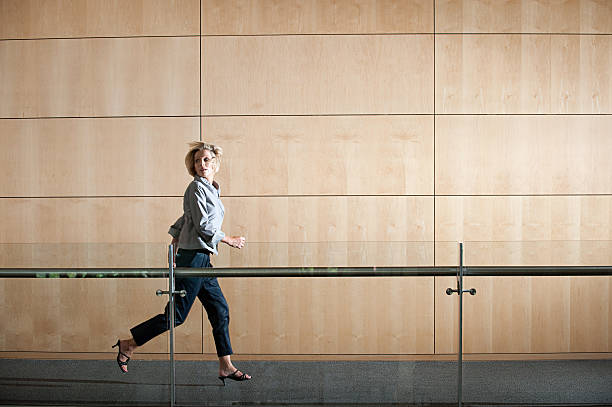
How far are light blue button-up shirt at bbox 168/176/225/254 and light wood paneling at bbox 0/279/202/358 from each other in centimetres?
30

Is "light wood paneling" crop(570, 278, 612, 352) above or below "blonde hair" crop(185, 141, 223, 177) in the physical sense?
below

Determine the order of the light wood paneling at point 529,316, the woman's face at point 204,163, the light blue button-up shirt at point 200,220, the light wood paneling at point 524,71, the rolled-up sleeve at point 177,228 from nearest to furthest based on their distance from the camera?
the light wood paneling at point 529,316 < the light blue button-up shirt at point 200,220 < the rolled-up sleeve at point 177,228 < the woman's face at point 204,163 < the light wood paneling at point 524,71

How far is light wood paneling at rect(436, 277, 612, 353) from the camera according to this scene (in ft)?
8.01

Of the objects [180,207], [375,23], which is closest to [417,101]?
[375,23]

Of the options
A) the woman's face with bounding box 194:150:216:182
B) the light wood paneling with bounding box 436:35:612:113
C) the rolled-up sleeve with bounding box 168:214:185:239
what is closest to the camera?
the rolled-up sleeve with bounding box 168:214:185:239

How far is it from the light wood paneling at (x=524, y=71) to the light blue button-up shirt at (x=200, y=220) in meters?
1.88

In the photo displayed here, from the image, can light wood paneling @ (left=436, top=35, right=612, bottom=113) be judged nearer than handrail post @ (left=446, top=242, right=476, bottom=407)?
No

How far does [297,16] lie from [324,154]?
984mm

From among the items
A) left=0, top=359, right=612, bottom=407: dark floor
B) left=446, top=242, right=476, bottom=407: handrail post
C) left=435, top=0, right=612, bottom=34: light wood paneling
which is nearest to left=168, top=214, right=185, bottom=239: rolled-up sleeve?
left=0, top=359, right=612, bottom=407: dark floor

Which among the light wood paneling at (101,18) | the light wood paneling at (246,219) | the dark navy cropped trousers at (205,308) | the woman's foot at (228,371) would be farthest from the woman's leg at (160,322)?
the light wood paneling at (101,18)

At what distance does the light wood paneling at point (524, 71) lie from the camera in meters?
3.92

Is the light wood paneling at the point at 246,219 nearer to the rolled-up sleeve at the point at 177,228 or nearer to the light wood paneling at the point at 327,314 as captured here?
the rolled-up sleeve at the point at 177,228

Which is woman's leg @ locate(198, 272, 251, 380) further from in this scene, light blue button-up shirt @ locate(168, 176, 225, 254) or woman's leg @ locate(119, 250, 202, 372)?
light blue button-up shirt @ locate(168, 176, 225, 254)

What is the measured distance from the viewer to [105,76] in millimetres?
3980
